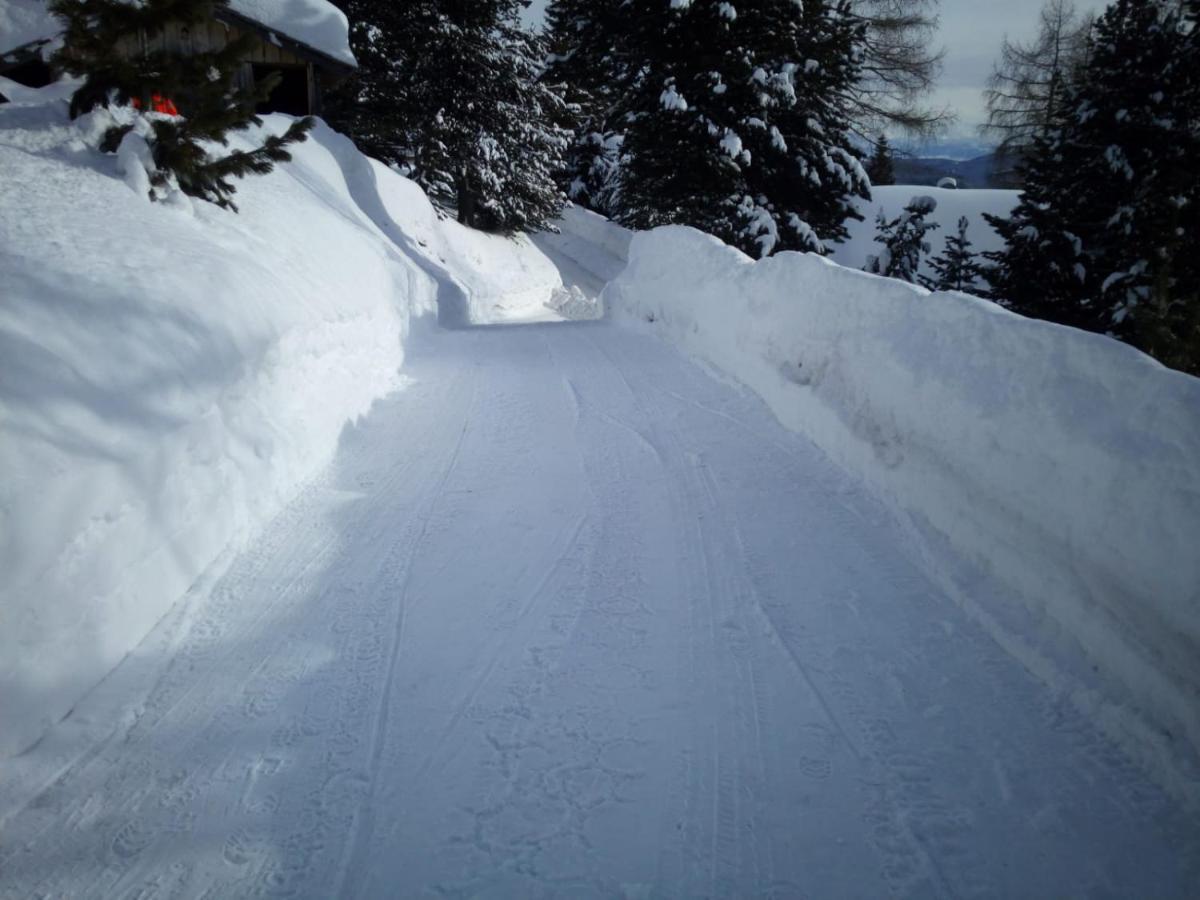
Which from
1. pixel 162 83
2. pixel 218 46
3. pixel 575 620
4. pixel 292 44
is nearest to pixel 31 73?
pixel 218 46

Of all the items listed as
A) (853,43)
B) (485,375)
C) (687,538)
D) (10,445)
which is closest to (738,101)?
(853,43)

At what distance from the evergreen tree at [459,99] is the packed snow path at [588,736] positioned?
18.1m

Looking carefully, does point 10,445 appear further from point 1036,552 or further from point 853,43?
point 853,43

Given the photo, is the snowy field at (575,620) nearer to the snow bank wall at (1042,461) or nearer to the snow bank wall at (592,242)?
the snow bank wall at (1042,461)

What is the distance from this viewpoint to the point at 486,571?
12.4 ft

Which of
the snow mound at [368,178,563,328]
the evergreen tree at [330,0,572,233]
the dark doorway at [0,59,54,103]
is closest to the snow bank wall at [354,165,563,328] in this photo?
the snow mound at [368,178,563,328]

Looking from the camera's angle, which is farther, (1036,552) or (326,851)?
(1036,552)

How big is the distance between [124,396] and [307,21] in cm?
1586

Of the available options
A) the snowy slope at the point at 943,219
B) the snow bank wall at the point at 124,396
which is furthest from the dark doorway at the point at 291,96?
the snowy slope at the point at 943,219

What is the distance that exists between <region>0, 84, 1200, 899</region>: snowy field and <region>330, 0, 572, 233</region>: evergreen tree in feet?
51.2

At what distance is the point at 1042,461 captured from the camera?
324 centimetres

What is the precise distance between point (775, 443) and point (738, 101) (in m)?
12.0

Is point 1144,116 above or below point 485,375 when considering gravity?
above

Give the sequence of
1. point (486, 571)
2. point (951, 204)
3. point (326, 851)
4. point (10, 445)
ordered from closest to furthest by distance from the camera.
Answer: point (326, 851) → point (10, 445) → point (486, 571) → point (951, 204)
